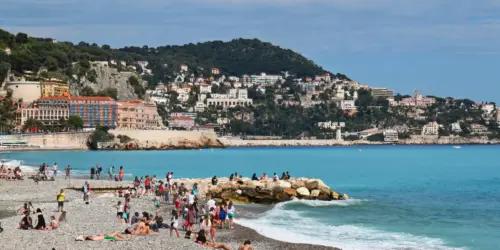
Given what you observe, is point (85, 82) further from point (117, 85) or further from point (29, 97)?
point (29, 97)

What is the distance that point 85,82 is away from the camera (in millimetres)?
131875

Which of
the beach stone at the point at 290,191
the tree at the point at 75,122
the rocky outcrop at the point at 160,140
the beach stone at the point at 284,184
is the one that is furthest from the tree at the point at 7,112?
the beach stone at the point at 290,191

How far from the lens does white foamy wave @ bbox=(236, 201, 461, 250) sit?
2114 centimetres

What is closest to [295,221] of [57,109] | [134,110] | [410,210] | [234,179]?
[410,210]

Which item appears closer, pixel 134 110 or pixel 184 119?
pixel 134 110

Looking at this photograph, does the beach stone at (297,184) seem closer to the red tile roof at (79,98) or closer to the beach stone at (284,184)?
the beach stone at (284,184)

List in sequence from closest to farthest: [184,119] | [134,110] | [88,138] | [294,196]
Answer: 1. [294,196]
2. [88,138]
3. [134,110]
4. [184,119]

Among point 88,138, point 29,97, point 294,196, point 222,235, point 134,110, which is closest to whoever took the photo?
point 222,235

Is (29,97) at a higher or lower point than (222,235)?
higher

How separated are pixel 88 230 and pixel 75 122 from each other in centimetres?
9706

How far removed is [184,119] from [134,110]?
44014 mm

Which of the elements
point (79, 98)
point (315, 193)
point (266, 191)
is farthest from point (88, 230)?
point (79, 98)

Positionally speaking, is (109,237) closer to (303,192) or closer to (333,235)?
(333,235)

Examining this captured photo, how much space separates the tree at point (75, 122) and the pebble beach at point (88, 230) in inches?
3302
